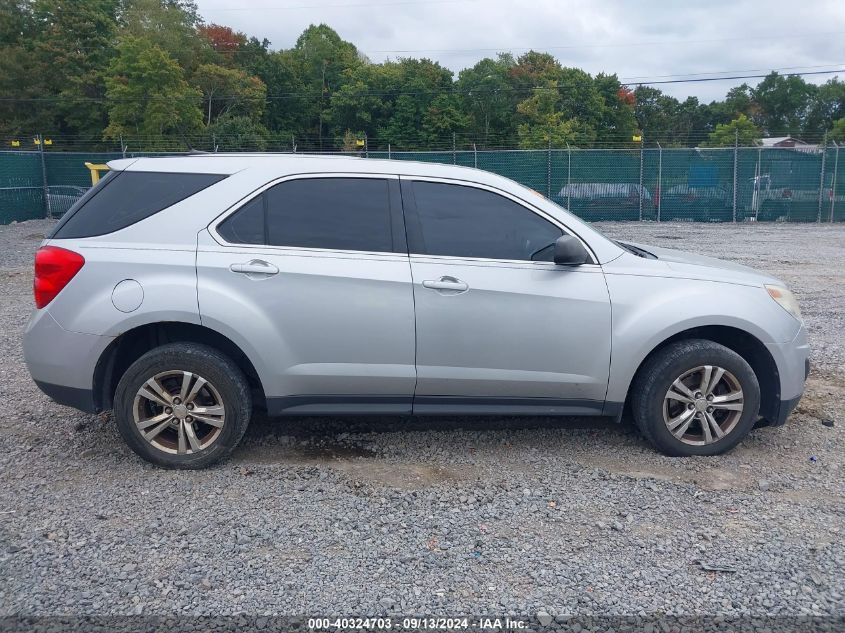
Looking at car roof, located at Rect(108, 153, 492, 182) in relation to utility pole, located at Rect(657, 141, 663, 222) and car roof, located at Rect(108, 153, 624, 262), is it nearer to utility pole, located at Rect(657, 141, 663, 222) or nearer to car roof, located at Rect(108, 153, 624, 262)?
car roof, located at Rect(108, 153, 624, 262)

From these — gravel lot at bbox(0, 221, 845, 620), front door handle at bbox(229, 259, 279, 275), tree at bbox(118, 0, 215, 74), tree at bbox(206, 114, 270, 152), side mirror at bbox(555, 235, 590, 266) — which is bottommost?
gravel lot at bbox(0, 221, 845, 620)

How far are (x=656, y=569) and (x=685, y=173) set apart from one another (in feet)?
73.6

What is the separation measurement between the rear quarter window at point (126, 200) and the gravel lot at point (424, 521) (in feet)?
4.66

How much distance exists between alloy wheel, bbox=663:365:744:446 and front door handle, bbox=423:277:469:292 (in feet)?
4.57

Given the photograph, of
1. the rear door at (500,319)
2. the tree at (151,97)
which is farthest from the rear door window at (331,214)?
the tree at (151,97)

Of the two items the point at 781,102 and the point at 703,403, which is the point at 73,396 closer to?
the point at 703,403

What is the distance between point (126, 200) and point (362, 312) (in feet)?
5.19

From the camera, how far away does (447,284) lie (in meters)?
4.52

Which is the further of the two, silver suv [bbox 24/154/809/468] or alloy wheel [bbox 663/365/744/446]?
alloy wheel [bbox 663/365/744/446]

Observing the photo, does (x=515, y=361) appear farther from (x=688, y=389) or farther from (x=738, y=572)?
(x=738, y=572)

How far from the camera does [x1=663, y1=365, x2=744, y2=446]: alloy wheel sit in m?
4.66

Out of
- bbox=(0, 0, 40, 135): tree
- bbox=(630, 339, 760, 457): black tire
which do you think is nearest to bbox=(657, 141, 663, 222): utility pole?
bbox=(630, 339, 760, 457): black tire

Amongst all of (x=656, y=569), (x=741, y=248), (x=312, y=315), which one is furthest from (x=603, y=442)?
(x=741, y=248)

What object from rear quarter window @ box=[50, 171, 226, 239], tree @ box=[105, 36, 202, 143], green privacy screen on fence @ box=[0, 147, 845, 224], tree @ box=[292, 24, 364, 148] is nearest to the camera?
rear quarter window @ box=[50, 171, 226, 239]
